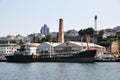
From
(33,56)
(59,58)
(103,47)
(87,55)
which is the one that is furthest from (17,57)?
(103,47)

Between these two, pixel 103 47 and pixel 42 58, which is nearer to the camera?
pixel 42 58

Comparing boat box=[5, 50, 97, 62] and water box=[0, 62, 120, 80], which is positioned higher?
boat box=[5, 50, 97, 62]

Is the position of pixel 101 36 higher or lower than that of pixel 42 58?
higher

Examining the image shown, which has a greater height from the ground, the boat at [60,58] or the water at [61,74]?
the boat at [60,58]

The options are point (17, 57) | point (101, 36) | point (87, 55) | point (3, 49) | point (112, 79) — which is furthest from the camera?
point (3, 49)

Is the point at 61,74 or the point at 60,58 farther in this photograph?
the point at 60,58

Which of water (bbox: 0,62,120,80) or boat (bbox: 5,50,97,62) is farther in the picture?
boat (bbox: 5,50,97,62)

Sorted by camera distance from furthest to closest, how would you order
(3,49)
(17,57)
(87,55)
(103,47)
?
(3,49), (103,47), (17,57), (87,55)

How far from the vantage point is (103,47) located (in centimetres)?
9612

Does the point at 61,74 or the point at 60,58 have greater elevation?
the point at 60,58

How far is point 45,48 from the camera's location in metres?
92.6

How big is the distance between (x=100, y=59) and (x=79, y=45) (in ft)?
42.6

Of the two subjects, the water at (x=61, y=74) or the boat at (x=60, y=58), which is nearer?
the water at (x=61, y=74)

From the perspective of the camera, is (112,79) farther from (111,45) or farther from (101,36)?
(101,36)
